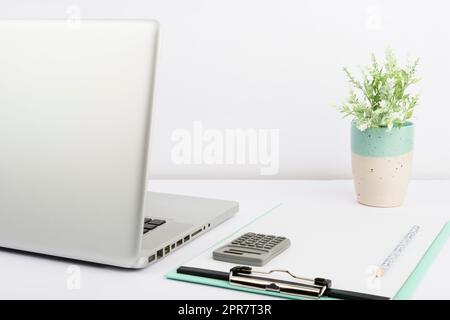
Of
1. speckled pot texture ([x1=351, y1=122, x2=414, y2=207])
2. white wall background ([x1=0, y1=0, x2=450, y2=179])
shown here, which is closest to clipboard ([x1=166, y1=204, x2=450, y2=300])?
speckled pot texture ([x1=351, y1=122, x2=414, y2=207])

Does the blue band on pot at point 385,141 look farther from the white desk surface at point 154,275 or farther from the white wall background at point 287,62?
the white wall background at point 287,62

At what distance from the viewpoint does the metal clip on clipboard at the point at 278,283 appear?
741mm

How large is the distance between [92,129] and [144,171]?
0.27ft

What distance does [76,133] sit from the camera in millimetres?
811

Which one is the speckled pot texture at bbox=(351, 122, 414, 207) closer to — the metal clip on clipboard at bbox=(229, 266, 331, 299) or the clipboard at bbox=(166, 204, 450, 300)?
the clipboard at bbox=(166, 204, 450, 300)

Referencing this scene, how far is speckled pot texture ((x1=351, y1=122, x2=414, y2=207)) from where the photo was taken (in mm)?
1122

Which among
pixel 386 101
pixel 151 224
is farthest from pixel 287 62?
pixel 151 224

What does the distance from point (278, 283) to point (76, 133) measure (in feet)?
0.96

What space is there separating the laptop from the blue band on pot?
16.8 inches

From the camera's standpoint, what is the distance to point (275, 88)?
1378mm

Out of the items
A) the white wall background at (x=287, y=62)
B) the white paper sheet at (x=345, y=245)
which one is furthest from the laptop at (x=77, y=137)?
the white wall background at (x=287, y=62)

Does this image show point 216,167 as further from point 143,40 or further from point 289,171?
point 143,40

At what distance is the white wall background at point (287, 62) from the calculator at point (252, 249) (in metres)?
0.51
